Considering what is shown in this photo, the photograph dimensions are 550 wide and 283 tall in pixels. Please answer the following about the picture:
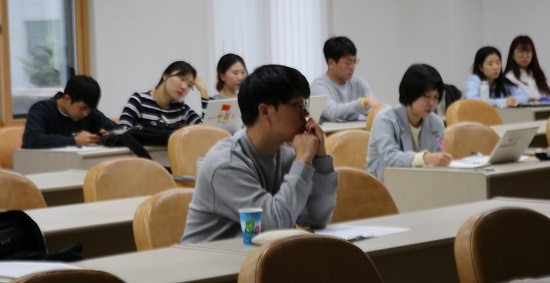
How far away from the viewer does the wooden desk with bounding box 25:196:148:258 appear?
344cm

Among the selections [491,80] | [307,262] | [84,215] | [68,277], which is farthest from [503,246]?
[491,80]

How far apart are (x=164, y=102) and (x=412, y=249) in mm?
4089

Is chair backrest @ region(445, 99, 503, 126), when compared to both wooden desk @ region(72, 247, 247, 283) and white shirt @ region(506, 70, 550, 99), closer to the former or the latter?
white shirt @ region(506, 70, 550, 99)

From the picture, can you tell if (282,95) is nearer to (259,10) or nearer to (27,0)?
(27,0)

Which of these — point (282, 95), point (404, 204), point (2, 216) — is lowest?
point (404, 204)

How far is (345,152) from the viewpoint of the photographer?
17.5 feet

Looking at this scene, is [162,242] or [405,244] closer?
[405,244]

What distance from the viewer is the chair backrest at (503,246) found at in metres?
2.16

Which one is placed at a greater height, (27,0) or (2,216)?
(27,0)

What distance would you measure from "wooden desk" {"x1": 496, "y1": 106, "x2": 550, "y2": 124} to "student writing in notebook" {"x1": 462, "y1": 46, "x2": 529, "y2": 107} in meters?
0.68

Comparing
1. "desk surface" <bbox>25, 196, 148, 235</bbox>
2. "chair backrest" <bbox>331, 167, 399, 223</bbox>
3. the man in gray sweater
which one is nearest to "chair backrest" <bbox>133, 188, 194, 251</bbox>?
the man in gray sweater

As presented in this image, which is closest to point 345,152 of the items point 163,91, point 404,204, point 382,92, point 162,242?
point 404,204

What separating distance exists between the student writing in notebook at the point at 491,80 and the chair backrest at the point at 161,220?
606 centimetres

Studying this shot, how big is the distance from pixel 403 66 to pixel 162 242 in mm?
8232
